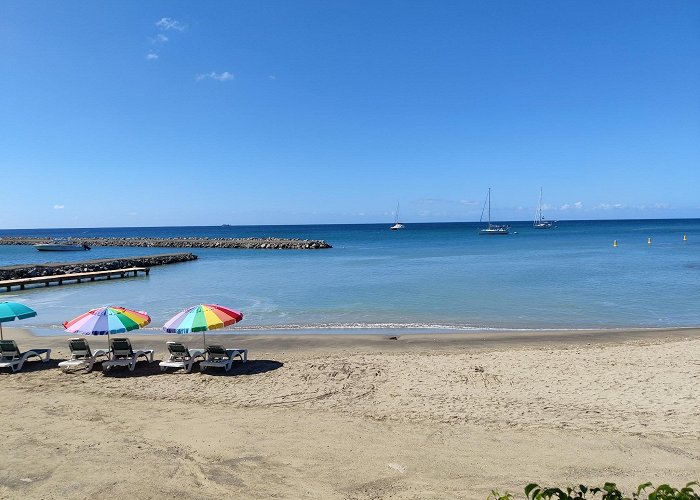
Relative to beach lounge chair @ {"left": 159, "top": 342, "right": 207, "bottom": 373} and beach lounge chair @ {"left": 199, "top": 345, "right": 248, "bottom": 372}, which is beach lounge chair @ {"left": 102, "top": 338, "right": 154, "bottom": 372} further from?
beach lounge chair @ {"left": 199, "top": 345, "right": 248, "bottom": 372}

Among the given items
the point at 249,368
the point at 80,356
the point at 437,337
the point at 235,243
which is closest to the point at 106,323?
the point at 80,356

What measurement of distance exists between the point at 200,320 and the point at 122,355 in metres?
2.68

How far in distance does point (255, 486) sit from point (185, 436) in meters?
2.31

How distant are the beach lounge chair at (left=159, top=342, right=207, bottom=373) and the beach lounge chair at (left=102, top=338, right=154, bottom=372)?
0.74 meters

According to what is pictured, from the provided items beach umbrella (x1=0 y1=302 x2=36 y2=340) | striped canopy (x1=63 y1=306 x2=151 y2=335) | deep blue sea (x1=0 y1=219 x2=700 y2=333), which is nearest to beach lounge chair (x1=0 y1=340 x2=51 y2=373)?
beach umbrella (x1=0 y1=302 x2=36 y2=340)

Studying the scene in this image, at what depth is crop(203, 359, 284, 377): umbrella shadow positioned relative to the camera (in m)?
12.5

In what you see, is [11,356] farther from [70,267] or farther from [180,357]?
[70,267]

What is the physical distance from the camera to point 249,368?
12938mm

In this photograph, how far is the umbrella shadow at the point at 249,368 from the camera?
12.5 meters

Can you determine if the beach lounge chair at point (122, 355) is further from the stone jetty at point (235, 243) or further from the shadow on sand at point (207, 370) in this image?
the stone jetty at point (235, 243)

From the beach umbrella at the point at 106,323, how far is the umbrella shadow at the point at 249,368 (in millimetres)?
2247

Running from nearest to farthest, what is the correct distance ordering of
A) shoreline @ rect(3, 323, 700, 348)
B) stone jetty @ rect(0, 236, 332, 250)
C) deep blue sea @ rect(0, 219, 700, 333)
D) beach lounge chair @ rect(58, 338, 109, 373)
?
beach lounge chair @ rect(58, 338, 109, 373)
shoreline @ rect(3, 323, 700, 348)
deep blue sea @ rect(0, 219, 700, 333)
stone jetty @ rect(0, 236, 332, 250)

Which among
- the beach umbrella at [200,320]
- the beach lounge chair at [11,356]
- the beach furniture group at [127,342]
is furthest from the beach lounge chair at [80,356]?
the beach umbrella at [200,320]

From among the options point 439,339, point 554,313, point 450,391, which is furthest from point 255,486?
point 554,313
